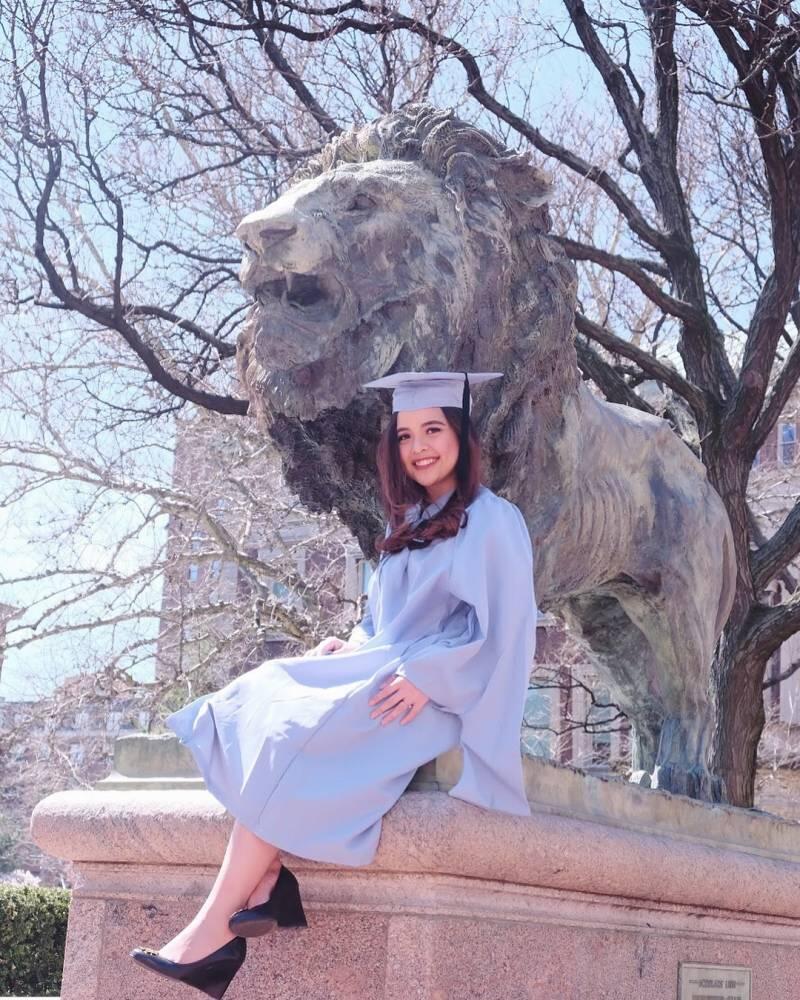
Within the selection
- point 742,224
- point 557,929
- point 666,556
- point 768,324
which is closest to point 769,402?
point 768,324

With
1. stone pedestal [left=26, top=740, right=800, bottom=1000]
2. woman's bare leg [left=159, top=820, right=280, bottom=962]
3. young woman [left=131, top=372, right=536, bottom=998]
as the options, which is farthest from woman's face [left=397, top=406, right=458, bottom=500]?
woman's bare leg [left=159, top=820, right=280, bottom=962]

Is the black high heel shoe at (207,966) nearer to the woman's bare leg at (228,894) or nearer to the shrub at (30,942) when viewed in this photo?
the woman's bare leg at (228,894)

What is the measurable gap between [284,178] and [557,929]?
29.9ft

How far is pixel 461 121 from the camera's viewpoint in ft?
17.3

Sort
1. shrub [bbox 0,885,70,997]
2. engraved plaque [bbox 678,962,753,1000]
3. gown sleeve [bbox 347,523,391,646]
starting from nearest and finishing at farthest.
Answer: gown sleeve [bbox 347,523,391,646], engraved plaque [bbox 678,962,753,1000], shrub [bbox 0,885,70,997]

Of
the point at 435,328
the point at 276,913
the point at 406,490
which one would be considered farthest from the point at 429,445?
the point at 276,913

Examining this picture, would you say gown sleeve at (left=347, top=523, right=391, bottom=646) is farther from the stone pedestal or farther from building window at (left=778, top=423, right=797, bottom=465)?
building window at (left=778, top=423, right=797, bottom=465)

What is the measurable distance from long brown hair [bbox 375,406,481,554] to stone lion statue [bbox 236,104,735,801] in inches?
10.8

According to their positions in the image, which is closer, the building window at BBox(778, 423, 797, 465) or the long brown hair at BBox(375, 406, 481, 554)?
the long brown hair at BBox(375, 406, 481, 554)

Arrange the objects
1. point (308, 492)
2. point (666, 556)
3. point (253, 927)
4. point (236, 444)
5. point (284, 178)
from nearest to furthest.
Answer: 1. point (253, 927)
2. point (308, 492)
3. point (666, 556)
4. point (284, 178)
5. point (236, 444)

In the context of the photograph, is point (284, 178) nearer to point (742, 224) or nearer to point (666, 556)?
point (742, 224)

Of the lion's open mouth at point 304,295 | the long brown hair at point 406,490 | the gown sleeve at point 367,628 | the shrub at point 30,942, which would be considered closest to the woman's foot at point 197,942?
the gown sleeve at point 367,628

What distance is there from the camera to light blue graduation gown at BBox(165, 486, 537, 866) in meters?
3.96

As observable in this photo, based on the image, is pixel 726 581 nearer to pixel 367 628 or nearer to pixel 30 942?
pixel 367 628
